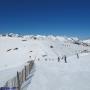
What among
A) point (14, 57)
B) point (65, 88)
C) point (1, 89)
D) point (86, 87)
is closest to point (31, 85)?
point (65, 88)

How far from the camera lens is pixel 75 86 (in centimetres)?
1727

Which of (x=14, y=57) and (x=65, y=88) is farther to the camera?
(x=14, y=57)

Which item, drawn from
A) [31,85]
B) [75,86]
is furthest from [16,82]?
[75,86]

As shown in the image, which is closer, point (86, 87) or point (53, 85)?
point (86, 87)

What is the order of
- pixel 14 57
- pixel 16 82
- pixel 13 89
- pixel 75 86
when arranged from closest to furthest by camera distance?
pixel 13 89
pixel 16 82
pixel 75 86
pixel 14 57

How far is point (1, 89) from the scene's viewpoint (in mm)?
11602

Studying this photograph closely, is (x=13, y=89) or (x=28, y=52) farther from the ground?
(x=28, y=52)

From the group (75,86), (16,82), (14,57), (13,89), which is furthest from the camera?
(14,57)

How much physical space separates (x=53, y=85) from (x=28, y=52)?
79.6 meters

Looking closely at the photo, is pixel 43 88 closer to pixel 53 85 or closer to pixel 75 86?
pixel 53 85

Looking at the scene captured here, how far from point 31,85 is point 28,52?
261ft

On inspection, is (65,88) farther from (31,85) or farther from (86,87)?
(31,85)

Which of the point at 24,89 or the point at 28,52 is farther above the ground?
the point at 28,52

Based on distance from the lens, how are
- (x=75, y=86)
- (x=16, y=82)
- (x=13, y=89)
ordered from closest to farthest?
1. (x=13, y=89)
2. (x=16, y=82)
3. (x=75, y=86)
